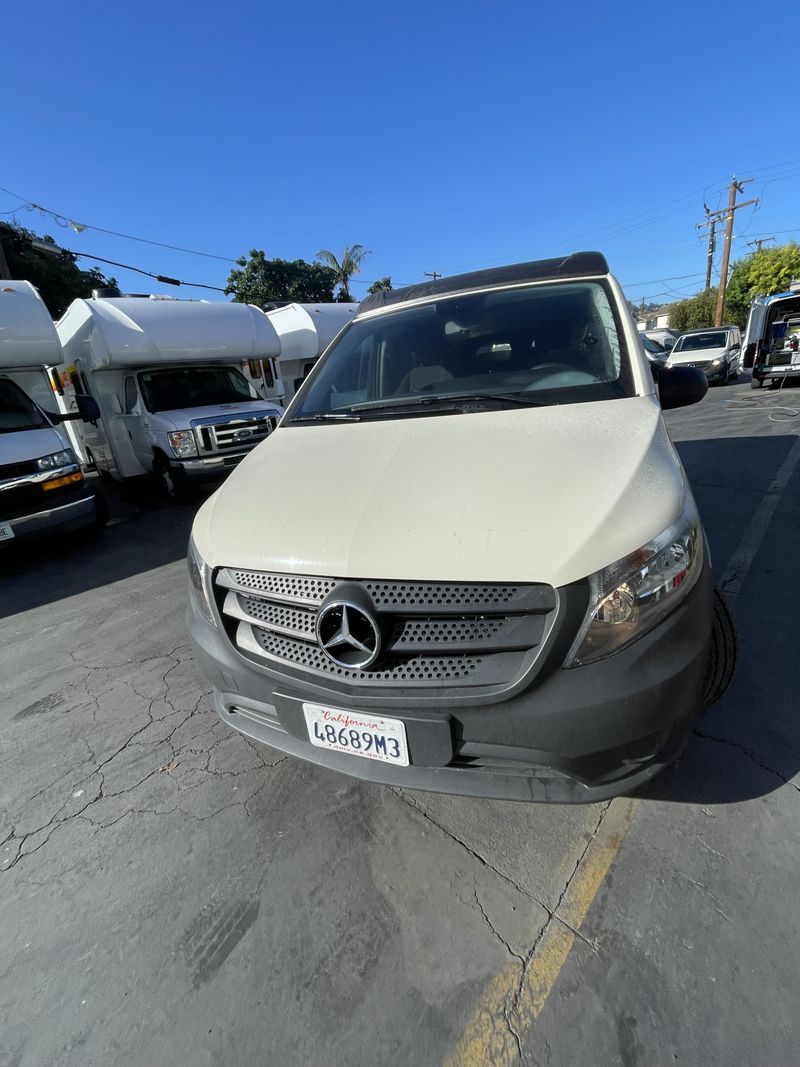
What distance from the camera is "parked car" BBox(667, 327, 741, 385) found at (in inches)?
587

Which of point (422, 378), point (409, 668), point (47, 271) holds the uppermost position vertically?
point (47, 271)

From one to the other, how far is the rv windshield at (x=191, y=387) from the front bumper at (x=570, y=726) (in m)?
7.19

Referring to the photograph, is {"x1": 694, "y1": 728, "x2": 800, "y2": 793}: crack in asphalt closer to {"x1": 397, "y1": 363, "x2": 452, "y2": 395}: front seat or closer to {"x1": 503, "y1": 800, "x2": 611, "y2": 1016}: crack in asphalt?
{"x1": 503, "y1": 800, "x2": 611, "y2": 1016}: crack in asphalt

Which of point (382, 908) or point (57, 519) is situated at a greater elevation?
point (57, 519)

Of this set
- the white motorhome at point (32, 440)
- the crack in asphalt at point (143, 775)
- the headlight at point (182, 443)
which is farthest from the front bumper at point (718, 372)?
the crack in asphalt at point (143, 775)

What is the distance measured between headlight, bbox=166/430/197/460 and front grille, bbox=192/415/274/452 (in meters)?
0.11

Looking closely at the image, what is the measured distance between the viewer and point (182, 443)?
22.5 ft

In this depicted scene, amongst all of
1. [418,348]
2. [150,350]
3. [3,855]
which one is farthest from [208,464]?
[3,855]

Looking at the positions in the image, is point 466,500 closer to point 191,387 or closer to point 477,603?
point 477,603

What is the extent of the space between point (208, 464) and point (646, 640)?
6595 millimetres

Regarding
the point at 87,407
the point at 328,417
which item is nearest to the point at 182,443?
the point at 87,407

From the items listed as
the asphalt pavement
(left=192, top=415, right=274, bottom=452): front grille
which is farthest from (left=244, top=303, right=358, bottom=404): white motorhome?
the asphalt pavement

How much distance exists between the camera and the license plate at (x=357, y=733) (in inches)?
58.9

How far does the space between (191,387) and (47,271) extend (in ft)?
59.3
